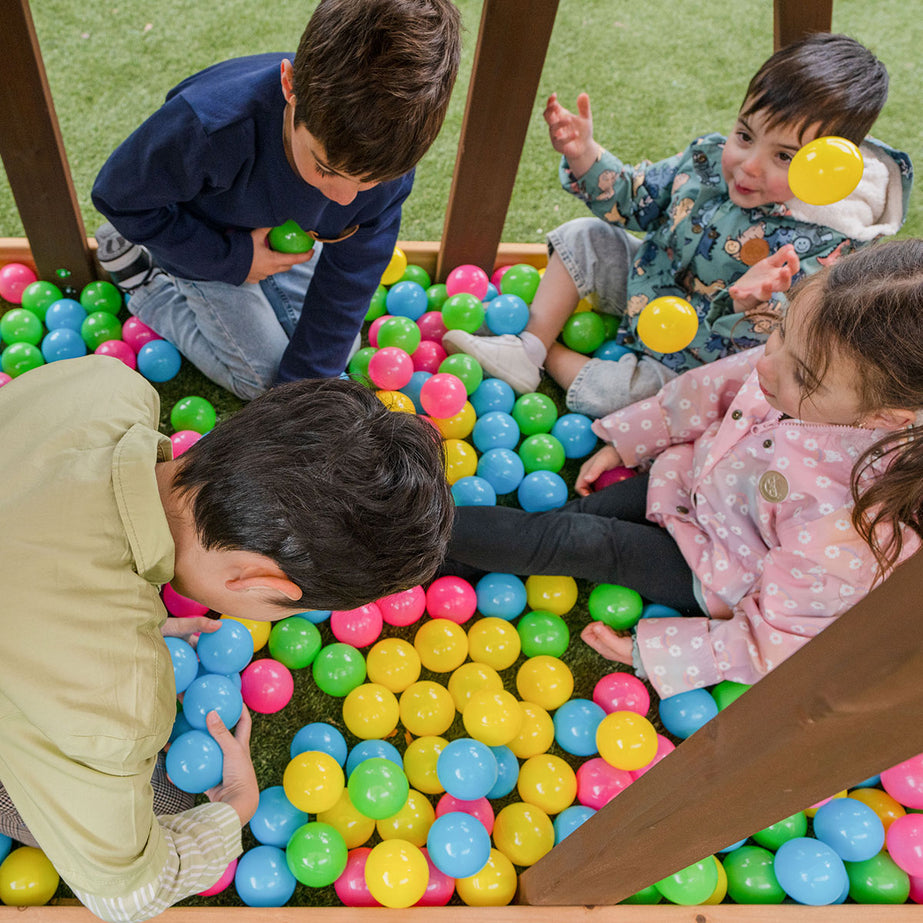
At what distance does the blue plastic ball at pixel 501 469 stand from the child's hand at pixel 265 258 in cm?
46

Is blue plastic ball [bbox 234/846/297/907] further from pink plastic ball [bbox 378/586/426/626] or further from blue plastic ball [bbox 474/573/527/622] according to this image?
blue plastic ball [bbox 474/573/527/622]

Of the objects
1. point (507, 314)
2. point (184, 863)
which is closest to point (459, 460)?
point (507, 314)

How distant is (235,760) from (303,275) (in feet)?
2.93

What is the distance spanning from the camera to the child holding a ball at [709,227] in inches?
51.8

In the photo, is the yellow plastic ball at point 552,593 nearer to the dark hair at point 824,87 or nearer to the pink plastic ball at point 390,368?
the pink plastic ball at point 390,368

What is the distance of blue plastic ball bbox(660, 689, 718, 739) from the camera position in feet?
4.25

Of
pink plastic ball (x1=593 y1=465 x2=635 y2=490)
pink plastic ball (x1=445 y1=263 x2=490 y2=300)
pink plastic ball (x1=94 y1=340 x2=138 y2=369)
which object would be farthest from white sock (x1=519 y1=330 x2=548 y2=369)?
pink plastic ball (x1=94 y1=340 x2=138 y2=369)

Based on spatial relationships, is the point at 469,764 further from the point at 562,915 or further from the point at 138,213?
the point at 138,213

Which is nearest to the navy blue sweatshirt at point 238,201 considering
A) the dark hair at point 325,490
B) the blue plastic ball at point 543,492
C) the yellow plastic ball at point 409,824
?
the blue plastic ball at point 543,492

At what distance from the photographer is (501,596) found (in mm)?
1369

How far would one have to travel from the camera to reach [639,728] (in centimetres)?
121

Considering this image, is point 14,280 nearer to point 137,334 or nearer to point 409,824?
point 137,334

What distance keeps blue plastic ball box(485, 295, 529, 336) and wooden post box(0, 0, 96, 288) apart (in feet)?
2.51

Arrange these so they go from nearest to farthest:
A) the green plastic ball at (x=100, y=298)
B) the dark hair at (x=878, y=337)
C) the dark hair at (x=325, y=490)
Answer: the dark hair at (x=325, y=490)
the dark hair at (x=878, y=337)
the green plastic ball at (x=100, y=298)
